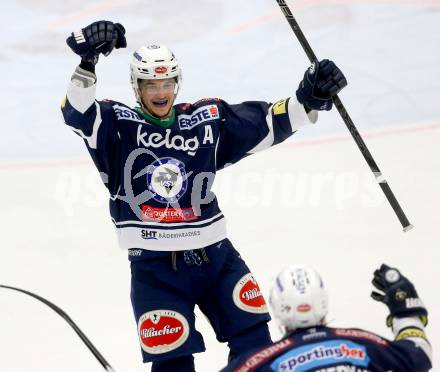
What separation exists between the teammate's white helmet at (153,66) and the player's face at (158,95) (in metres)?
0.02

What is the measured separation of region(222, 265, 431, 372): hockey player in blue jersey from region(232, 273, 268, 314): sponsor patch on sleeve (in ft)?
3.62

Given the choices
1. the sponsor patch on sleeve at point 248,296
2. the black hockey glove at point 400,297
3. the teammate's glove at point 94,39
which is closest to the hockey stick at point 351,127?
the sponsor patch on sleeve at point 248,296

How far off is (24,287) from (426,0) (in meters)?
4.40

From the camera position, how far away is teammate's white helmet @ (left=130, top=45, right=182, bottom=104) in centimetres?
456

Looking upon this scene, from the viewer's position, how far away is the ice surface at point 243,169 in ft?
18.8

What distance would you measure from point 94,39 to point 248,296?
1142mm

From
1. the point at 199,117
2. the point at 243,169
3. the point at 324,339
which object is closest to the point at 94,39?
the point at 199,117

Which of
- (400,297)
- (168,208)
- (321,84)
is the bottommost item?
(400,297)

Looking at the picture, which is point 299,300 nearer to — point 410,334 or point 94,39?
point 410,334

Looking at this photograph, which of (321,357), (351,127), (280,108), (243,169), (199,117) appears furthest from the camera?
(243,169)

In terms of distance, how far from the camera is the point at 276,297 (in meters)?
3.43

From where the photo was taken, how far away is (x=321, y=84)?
15.0ft

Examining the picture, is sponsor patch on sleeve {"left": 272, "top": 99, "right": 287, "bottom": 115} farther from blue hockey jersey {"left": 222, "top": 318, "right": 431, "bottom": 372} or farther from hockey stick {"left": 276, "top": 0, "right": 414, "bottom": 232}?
blue hockey jersey {"left": 222, "top": 318, "right": 431, "bottom": 372}

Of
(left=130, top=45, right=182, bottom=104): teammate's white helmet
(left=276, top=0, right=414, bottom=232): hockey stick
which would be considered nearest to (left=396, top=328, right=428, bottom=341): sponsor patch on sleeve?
(left=276, top=0, right=414, bottom=232): hockey stick
